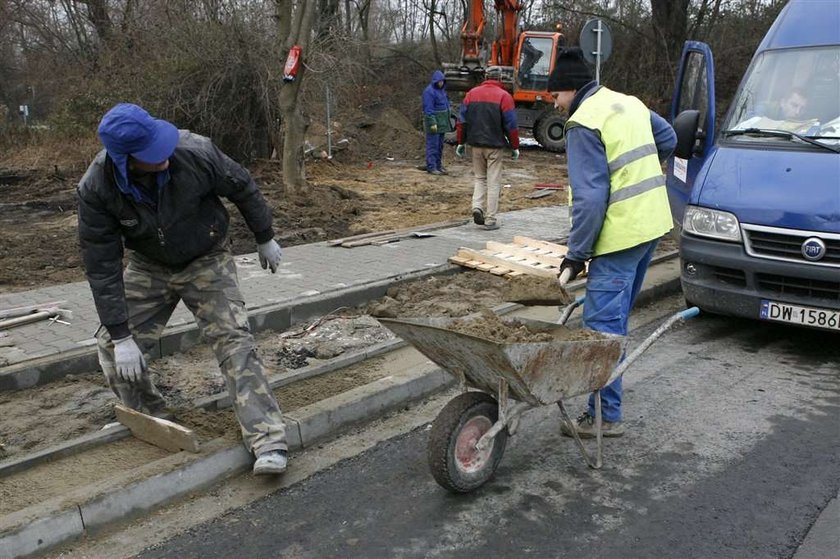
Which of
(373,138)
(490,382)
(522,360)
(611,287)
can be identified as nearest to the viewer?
(522,360)

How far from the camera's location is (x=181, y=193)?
389cm

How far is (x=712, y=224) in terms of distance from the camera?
5926 mm

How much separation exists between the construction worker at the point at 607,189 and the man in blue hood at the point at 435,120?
12.3 metres

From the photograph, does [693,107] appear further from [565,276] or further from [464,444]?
[464,444]

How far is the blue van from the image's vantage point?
5441mm

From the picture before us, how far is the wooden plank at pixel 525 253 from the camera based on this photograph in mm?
8016

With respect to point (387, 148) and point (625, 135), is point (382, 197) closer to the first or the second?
point (387, 148)

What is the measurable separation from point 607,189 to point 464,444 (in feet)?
5.09

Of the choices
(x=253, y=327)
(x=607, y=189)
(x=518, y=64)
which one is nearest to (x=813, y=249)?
(x=607, y=189)

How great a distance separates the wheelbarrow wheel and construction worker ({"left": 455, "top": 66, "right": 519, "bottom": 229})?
6562mm

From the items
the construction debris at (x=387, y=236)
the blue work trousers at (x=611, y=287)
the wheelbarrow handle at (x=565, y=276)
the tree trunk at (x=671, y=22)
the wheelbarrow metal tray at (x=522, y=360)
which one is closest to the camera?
the wheelbarrow metal tray at (x=522, y=360)

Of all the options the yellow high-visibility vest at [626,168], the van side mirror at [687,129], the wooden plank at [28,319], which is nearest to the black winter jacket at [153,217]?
the yellow high-visibility vest at [626,168]

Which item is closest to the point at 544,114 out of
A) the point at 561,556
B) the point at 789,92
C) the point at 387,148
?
the point at 387,148

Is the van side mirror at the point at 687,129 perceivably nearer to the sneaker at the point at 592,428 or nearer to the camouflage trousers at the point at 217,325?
the sneaker at the point at 592,428
